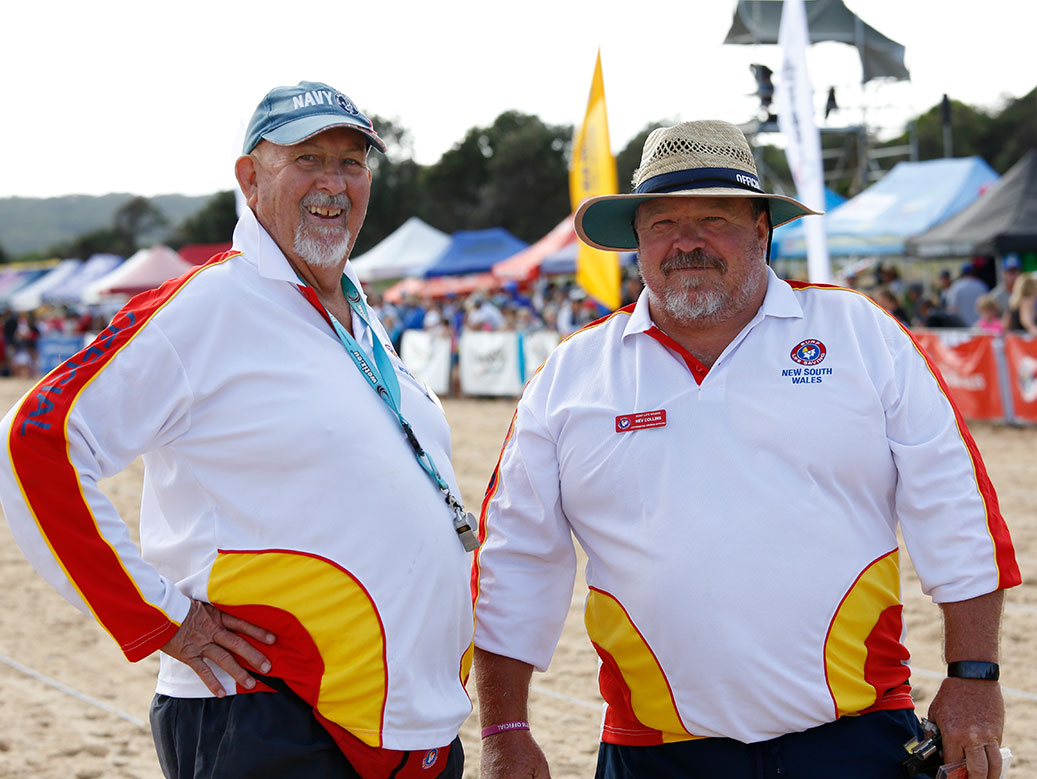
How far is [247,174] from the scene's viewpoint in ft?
8.19

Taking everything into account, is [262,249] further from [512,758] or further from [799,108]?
[799,108]

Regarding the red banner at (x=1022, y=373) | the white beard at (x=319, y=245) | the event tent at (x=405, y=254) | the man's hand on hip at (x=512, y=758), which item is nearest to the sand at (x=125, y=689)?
the man's hand on hip at (x=512, y=758)

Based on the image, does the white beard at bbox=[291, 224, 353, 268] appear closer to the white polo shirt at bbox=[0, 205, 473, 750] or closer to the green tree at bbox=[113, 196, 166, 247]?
the white polo shirt at bbox=[0, 205, 473, 750]

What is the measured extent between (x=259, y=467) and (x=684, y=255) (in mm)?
1143

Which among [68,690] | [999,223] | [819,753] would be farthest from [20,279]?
[819,753]

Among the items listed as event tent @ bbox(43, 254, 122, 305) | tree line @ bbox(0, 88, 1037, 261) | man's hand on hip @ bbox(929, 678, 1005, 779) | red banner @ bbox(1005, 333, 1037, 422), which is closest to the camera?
man's hand on hip @ bbox(929, 678, 1005, 779)

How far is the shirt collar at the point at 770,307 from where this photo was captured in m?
2.51

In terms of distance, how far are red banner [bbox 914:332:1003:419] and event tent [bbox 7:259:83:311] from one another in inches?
1607

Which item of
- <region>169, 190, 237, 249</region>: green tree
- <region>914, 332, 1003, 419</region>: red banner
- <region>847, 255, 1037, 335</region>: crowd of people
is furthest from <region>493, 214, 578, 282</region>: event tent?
<region>169, 190, 237, 249</region>: green tree

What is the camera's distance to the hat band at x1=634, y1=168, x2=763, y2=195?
98.7 inches

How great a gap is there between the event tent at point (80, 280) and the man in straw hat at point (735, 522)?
43.0m

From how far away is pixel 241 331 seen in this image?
221 centimetres

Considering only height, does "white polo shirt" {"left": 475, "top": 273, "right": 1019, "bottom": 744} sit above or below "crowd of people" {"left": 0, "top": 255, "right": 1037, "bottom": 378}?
above

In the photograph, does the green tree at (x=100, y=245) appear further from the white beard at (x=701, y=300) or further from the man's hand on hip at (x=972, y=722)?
the man's hand on hip at (x=972, y=722)
